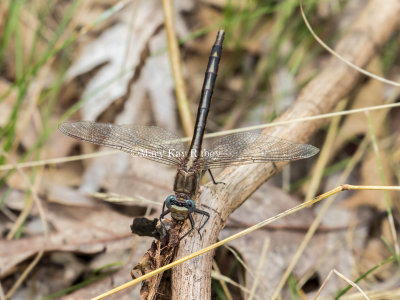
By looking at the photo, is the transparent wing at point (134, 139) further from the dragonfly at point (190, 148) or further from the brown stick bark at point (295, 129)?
the brown stick bark at point (295, 129)

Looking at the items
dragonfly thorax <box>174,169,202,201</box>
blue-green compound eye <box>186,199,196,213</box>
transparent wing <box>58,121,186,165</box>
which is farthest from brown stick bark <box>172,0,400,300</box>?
transparent wing <box>58,121,186,165</box>

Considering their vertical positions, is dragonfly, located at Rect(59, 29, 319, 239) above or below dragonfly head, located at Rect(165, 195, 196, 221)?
above

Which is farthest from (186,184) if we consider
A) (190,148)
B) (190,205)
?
(190,148)

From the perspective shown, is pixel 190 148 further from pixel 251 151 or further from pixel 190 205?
pixel 190 205

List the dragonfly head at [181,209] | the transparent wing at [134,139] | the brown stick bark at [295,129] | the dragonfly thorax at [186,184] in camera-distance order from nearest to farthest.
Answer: the brown stick bark at [295,129] → the dragonfly head at [181,209] → the dragonfly thorax at [186,184] → the transparent wing at [134,139]

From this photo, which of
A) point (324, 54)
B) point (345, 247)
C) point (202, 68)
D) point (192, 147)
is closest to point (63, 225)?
point (192, 147)

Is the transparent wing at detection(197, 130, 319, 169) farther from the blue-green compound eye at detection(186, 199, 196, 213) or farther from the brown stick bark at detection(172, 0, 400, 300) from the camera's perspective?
the blue-green compound eye at detection(186, 199, 196, 213)

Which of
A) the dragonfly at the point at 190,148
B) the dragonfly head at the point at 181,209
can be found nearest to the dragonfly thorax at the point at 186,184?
the dragonfly at the point at 190,148
